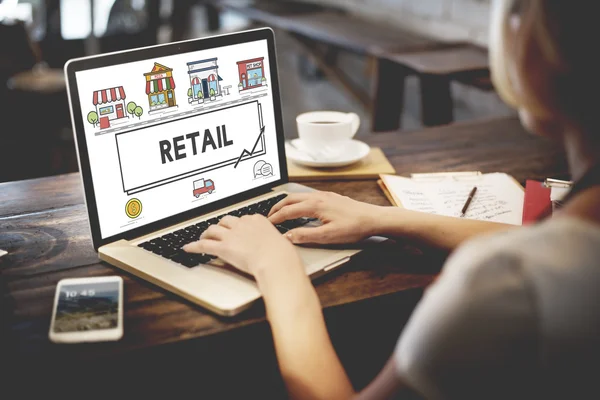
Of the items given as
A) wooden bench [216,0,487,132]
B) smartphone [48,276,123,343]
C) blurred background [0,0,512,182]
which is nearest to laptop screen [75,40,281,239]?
smartphone [48,276,123,343]

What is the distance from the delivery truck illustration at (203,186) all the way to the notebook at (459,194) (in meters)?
0.35

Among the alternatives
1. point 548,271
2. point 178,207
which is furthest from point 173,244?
point 548,271

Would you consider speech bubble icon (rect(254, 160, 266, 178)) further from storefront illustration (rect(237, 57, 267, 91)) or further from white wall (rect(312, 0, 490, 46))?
white wall (rect(312, 0, 490, 46))

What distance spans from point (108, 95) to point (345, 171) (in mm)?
552

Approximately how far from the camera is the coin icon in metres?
0.96

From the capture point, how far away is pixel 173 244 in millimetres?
954

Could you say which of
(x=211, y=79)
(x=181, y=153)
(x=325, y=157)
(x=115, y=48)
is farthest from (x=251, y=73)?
(x=115, y=48)

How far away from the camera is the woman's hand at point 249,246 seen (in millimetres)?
830

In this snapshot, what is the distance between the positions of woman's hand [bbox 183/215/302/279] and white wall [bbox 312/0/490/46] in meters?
2.22

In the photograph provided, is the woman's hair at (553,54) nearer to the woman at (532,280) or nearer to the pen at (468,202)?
the woman at (532,280)

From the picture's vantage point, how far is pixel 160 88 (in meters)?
0.99

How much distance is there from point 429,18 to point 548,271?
3.04 m

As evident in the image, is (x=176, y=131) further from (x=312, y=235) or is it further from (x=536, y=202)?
(x=536, y=202)

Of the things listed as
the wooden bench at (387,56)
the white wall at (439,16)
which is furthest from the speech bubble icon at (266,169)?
the white wall at (439,16)
